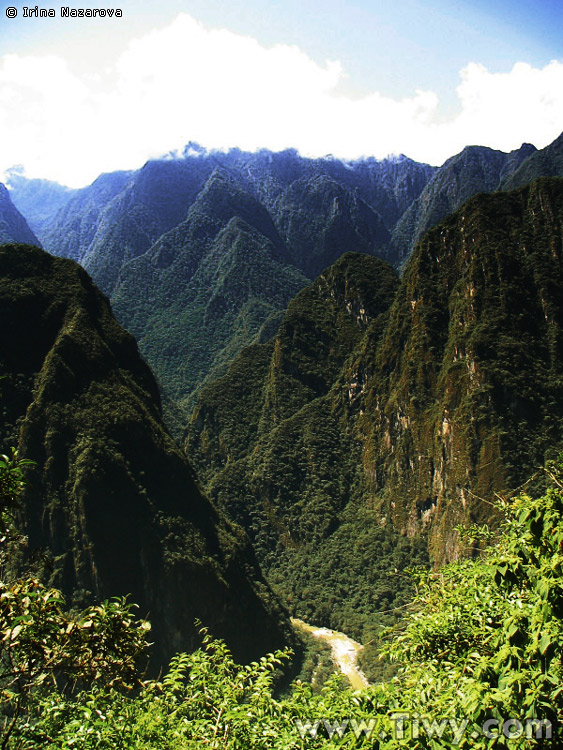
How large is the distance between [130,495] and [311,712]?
128 feet

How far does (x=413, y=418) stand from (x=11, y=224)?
5668 inches

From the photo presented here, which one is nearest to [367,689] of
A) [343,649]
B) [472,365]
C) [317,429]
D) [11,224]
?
[343,649]

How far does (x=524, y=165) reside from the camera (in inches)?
6949

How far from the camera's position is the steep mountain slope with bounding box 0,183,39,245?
151 m

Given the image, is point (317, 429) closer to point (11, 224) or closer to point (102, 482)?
point (102, 482)

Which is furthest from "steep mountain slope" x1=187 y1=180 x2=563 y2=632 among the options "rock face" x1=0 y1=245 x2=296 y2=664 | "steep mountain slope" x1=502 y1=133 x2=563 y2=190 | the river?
"steep mountain slope" x1=502 y1=133 x2=563 y2=190

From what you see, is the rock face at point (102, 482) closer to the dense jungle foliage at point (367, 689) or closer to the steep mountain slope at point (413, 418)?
the steep mountain slope at point (413, 418)

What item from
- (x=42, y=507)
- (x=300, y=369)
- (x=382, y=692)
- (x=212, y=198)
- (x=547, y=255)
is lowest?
(x=42, y=507)

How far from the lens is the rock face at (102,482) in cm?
4066

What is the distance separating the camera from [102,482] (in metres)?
41.7

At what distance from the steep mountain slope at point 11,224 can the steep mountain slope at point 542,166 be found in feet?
499

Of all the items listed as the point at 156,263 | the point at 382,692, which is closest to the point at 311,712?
the point at 382,692

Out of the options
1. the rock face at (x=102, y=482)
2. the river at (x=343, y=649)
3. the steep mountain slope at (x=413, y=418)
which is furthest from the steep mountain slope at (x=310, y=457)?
the rock face at (x=102, y=482)

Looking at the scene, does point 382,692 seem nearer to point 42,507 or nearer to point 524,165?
point 42,507
